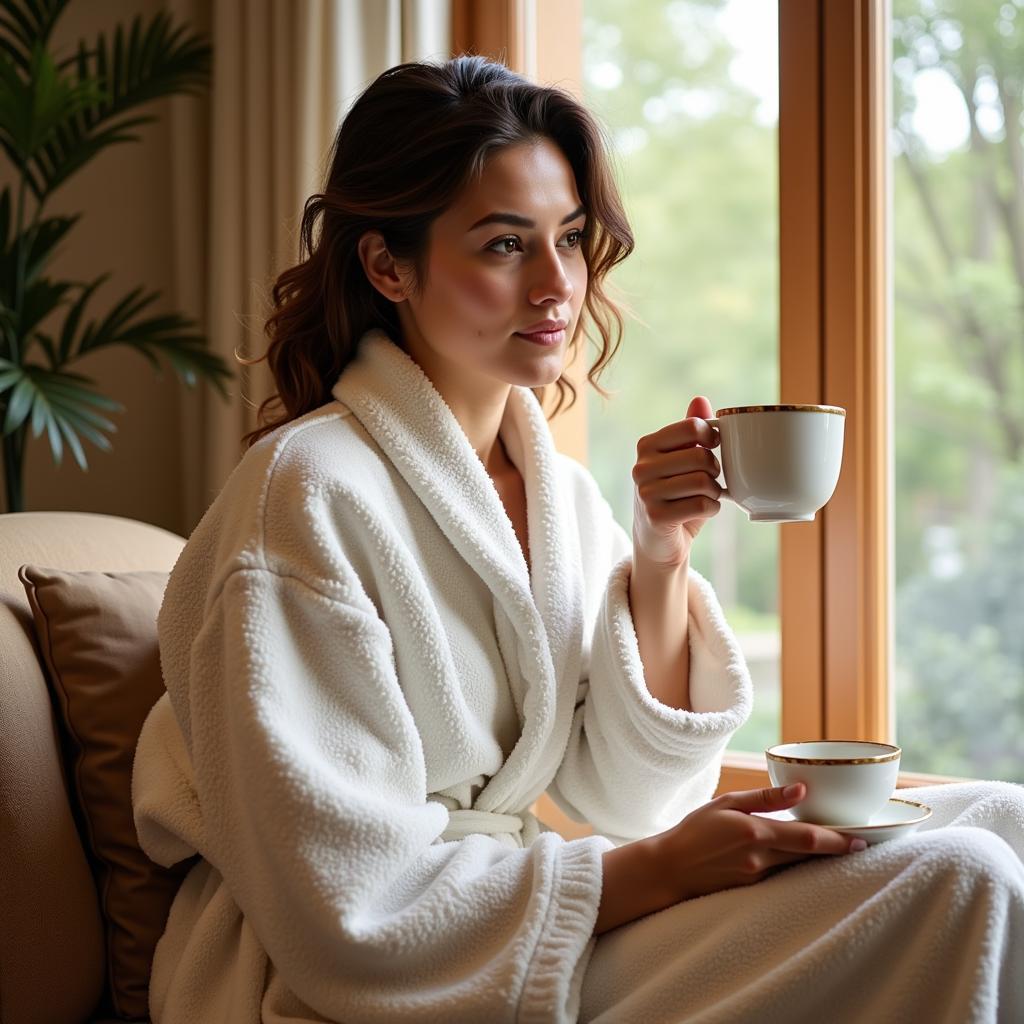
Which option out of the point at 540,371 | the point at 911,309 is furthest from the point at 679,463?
the point at 911,309

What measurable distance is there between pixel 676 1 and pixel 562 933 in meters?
5.41

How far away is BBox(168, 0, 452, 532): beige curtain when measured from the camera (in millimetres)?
2234

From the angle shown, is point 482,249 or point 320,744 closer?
point 320,744

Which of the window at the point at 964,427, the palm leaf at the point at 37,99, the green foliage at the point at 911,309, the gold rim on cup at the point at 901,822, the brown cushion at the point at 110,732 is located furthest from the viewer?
the window at the point at 964,427

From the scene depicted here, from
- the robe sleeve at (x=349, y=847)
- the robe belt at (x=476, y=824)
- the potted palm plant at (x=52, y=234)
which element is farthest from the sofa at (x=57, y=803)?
the potted palm plant at (x=52, y=234)

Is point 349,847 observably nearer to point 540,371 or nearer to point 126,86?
point 540,371

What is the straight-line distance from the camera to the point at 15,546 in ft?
5.14

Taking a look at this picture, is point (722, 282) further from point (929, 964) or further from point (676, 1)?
point (929, 964)

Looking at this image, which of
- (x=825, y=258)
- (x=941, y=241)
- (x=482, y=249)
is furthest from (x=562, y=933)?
(x=941, y=241)

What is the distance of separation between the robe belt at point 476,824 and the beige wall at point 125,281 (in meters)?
1.41

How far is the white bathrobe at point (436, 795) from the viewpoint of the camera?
1.08 meters

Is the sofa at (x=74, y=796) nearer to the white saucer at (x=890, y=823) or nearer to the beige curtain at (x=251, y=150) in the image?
the white saucer at (x=890, y=823)

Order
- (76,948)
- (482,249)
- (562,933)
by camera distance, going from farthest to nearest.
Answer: (482,249), (76,948), (562,933)

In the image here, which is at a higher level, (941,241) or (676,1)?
(676,1)
